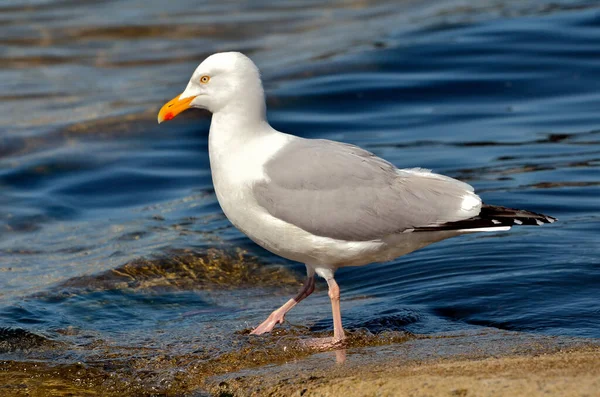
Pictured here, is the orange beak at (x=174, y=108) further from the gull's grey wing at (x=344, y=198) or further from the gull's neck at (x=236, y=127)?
the gull's grey wing at (x=344, y=198)

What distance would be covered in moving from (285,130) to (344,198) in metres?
6.31

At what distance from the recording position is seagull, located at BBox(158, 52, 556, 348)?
555cm

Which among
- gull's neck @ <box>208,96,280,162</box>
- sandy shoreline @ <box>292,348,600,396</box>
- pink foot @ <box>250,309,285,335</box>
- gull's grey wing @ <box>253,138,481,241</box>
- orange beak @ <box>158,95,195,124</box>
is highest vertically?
orange beak @ <box>158,95,195,124</box>

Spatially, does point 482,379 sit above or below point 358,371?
above

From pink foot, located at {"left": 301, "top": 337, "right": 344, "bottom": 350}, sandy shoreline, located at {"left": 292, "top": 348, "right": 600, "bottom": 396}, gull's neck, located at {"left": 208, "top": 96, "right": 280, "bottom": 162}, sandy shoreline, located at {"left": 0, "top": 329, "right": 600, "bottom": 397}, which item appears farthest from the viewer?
gull's neck, located at {"left": 208, "top": 96, "right": 280, "bottom": 162}

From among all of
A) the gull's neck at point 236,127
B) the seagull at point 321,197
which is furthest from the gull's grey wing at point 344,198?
the gull's neck at point 236,127

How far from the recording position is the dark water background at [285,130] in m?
6.49

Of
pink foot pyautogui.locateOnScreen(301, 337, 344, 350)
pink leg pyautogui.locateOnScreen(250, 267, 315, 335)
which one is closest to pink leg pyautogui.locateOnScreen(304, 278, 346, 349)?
pink foot pyautogui.locateOnScreen(301, 337, 344, 350)

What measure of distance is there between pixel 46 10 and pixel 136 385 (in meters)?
14.5

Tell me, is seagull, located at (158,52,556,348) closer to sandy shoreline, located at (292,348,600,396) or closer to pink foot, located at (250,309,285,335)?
pink foot, located at (250,309,285,335)

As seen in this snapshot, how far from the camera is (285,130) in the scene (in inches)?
468

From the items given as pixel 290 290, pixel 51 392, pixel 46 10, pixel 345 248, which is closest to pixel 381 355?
pixel 345 248

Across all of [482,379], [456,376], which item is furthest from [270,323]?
[482,379]

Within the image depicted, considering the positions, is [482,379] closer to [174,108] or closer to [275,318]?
[275,318]
